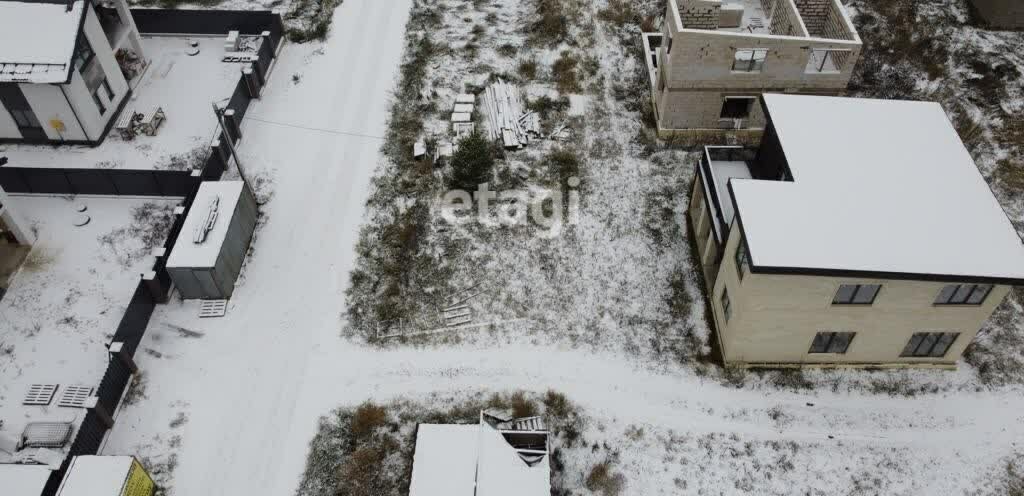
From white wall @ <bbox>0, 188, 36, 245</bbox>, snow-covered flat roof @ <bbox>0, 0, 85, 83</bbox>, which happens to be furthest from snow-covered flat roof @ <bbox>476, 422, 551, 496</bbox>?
snow-covered flat roof @ <bbox>0, 0, 85, 83</bbox>

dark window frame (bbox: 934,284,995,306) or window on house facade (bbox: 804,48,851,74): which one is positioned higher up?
window on house facade (bbox: 804,48,851,74)

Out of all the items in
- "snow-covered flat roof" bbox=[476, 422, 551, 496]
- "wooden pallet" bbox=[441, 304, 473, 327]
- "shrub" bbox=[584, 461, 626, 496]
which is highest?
"snow-covered flat roof" bbox=[476, 422, 551, 496]

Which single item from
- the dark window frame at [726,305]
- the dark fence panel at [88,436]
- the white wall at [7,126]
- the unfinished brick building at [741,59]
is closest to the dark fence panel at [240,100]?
the white wall at [7,126]

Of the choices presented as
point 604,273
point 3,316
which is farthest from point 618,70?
point 3,316

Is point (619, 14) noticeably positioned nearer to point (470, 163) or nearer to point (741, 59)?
point (741, 59)

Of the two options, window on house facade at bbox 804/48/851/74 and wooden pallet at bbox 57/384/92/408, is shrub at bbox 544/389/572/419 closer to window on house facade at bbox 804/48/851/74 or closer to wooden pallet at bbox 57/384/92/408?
wooden pallet at bbox 57/384/92/408

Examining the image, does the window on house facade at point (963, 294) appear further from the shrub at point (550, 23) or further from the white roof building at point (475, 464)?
the shrub at point (550, 23)

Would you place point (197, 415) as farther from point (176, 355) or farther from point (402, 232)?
point (402, 232)
